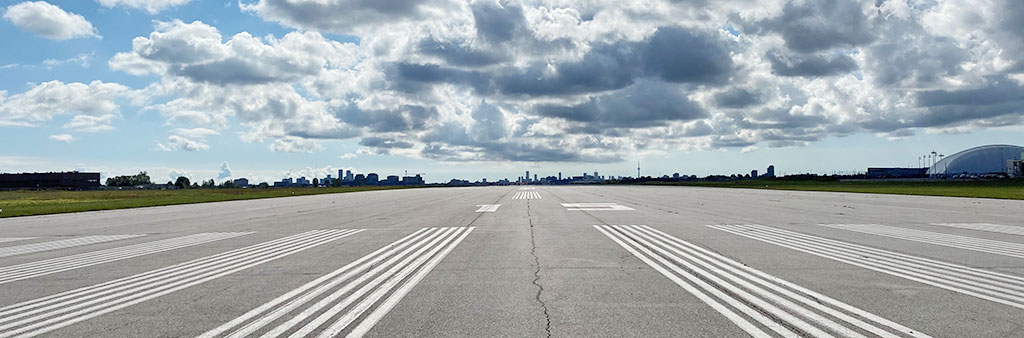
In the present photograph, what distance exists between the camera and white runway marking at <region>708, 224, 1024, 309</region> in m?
8.40

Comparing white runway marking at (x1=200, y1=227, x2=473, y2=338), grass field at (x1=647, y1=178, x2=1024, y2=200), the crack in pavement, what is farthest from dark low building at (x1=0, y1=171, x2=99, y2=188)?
white runway marking at (x1=200, y1=227, x2=473, y2=338)

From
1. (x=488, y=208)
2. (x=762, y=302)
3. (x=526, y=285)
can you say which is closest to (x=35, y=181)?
(x=488, y=208)

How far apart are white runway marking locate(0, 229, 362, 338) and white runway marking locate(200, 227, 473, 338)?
189 centimetres

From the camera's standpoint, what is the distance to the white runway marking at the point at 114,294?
282 inches

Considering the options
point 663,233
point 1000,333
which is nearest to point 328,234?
point 663,233

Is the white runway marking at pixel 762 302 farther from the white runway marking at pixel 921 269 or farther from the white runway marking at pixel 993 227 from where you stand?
the white runway marking at pixel 993 227

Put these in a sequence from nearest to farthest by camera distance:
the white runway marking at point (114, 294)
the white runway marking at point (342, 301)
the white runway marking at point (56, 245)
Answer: the white runway marking at point (342, 301) < the white runway marking at point (114, 294) < the white runway marking at point (56, 245)

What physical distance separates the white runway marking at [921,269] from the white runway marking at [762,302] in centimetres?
202

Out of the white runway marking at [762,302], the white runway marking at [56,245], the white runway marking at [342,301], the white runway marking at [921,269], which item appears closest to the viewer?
the white runway marking at [762,302]

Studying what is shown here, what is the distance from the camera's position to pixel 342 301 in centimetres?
797

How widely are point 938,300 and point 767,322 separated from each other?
2.72 meters

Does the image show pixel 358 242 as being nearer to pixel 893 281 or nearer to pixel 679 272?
pixel 679 272

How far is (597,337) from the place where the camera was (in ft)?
20.1

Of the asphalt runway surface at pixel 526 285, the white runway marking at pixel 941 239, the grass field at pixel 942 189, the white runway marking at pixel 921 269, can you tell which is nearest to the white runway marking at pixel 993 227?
the asphalt runway surface at pixel 526 285
